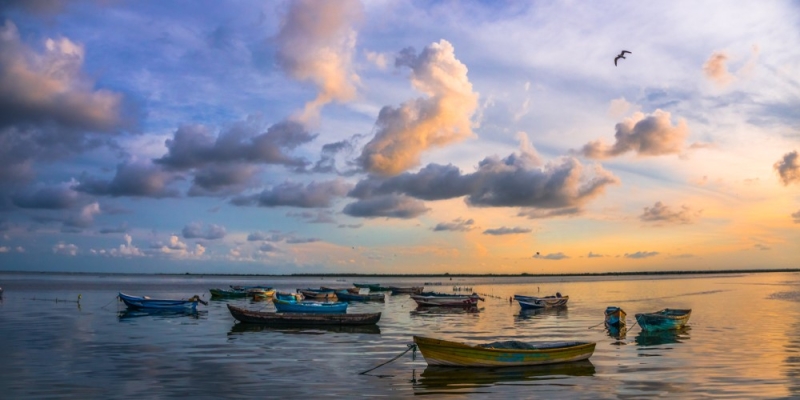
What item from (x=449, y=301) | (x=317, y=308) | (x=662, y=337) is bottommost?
(x=662, y=337)

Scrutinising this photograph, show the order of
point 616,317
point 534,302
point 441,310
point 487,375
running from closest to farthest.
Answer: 1. point 487,375
2. point 616,317
3. point 534,302
4. point 441,310

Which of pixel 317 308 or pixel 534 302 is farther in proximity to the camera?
pixel 534 302

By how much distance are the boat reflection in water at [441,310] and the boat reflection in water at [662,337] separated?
84.9ft

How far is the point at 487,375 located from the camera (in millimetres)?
27422

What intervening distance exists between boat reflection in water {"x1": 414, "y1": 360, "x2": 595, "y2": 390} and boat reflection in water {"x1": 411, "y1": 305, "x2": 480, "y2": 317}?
37627 mm

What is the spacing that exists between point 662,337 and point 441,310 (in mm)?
32749

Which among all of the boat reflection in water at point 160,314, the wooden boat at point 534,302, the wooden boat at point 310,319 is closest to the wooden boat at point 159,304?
the boat reflection in water at point 160,314

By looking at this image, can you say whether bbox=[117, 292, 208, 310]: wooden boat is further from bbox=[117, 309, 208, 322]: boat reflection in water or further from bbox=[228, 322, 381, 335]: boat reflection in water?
bbox=[228, 322, 381, 335]: boat reflection in water

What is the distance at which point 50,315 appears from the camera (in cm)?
5978

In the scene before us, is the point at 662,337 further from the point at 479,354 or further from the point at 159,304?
the point at 159,304

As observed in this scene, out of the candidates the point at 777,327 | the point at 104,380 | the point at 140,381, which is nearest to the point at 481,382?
the point at 140,381

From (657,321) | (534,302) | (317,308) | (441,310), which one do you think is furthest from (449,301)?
(657,321)

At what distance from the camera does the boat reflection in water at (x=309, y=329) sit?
46000 millimetres

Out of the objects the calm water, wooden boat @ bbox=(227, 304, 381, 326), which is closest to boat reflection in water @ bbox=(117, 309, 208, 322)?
the calm water
